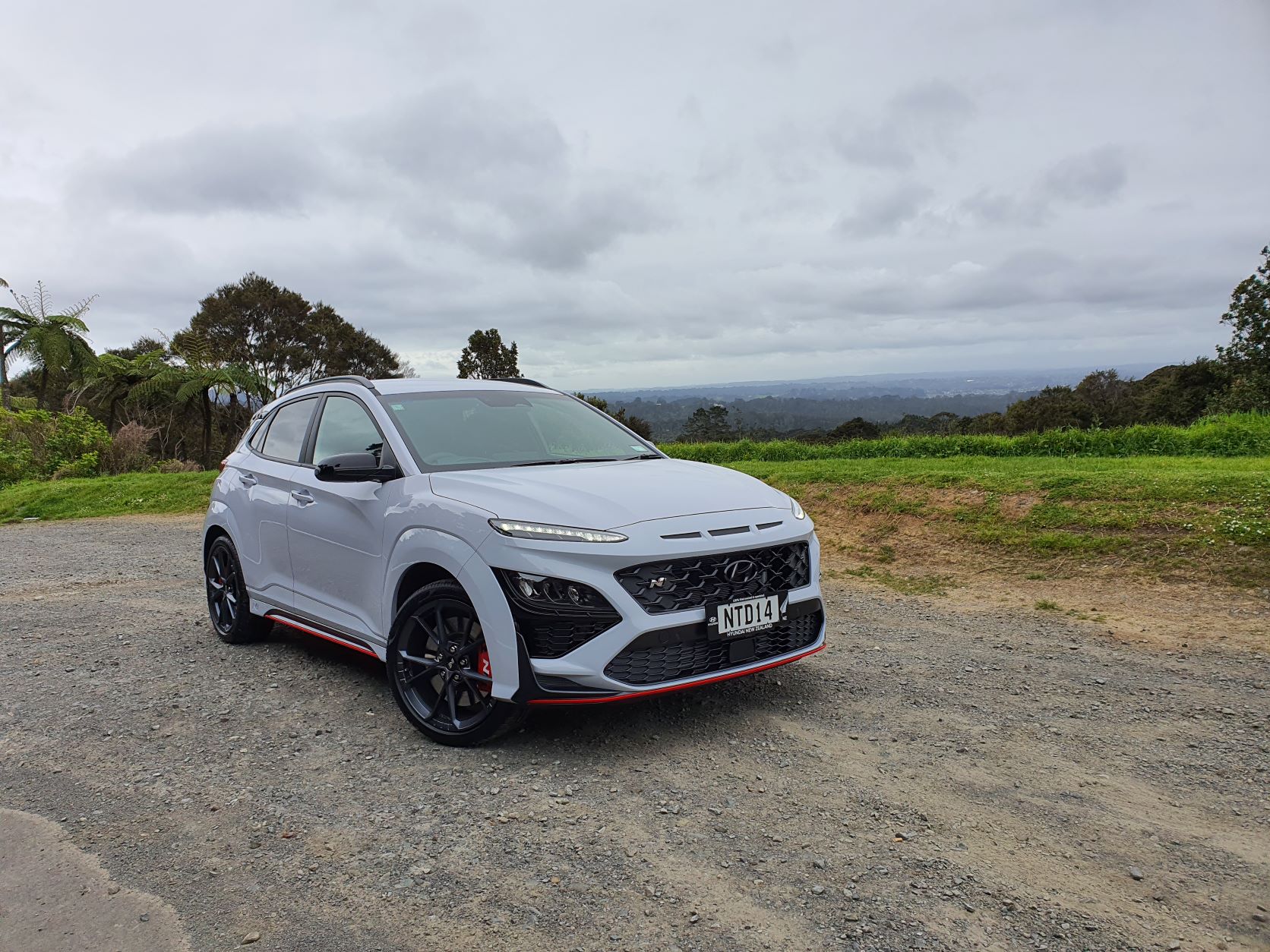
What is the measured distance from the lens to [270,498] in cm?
581

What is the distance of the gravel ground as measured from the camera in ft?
9.32

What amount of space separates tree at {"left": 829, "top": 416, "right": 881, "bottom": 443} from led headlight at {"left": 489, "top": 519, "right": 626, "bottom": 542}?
452 inches

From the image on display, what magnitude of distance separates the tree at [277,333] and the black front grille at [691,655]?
35.8 m

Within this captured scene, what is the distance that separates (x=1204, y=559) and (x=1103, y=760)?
13.1 feet

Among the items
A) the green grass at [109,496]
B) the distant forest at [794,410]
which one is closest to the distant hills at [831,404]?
the distant forest at [794,410]

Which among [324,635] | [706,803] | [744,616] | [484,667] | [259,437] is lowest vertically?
[706,803]

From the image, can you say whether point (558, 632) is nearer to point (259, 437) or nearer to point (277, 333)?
point (259, 437)

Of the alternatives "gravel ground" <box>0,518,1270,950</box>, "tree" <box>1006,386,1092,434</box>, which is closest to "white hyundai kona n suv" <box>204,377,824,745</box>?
→ "gravel ground" <box>0,518,1270,950</box>

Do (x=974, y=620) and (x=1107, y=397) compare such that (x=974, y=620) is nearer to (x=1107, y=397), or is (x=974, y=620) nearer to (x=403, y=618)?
(x=403, y=618)

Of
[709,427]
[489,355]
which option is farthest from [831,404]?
[709,427]

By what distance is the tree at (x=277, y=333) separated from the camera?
38.3 m

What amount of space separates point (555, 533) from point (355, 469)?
1.29 m

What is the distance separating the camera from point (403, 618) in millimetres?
4410

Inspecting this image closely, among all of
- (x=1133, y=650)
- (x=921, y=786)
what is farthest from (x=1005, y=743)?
(x=1133, y=650)
